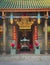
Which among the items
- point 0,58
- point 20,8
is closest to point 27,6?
point 20,8

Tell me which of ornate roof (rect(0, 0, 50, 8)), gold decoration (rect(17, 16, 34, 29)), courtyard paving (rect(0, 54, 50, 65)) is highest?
ornate roof (rect(0, 0, 50, 8))

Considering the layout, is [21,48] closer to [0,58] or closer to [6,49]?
[6,49]

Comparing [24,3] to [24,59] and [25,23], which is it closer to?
[25,23]

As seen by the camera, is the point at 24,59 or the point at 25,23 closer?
the point at 24,59

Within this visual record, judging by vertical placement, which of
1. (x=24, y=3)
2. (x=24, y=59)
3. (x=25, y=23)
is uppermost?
(x=24, y=3)

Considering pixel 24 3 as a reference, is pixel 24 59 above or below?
below

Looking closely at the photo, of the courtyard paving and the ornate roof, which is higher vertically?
the ornate roof

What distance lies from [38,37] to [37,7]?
3.30 m

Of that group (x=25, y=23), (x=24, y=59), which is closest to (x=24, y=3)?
(x=25, y=23)

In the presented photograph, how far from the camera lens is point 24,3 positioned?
939 inches

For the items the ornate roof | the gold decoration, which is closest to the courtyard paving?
the gold decoration

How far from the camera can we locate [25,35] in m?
24.9

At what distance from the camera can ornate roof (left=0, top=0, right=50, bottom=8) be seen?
23000 millimetres

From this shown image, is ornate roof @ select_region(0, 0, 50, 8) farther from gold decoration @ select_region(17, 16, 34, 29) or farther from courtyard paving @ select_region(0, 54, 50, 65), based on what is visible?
courtyard paving @ select_region(0, 54, 50, 65)
